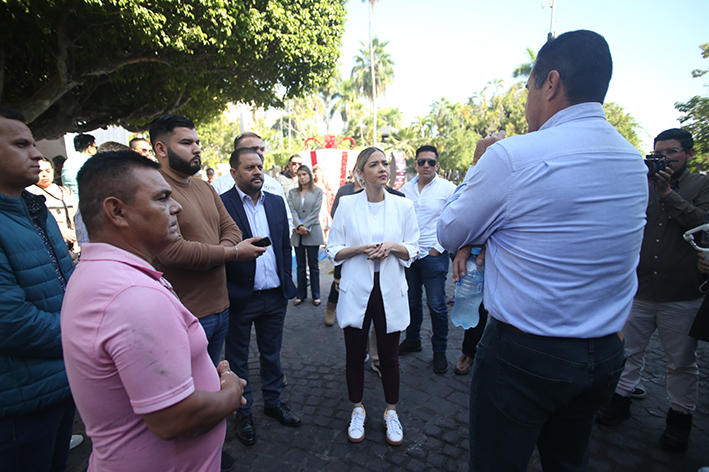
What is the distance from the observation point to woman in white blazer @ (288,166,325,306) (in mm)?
6301

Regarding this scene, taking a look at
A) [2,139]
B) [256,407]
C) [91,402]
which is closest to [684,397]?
[256,407]

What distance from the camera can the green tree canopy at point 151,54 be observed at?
741 cm

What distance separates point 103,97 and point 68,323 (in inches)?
515

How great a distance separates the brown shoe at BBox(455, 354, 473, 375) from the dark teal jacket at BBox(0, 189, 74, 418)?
11.4 feet

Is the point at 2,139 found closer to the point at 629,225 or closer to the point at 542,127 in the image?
the point at 542,127

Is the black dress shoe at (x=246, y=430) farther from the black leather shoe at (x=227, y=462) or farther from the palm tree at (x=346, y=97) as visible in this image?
the palm tree at (x=346, y=97)

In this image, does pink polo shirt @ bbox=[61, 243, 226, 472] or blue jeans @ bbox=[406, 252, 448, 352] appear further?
blue jeans @ bbox=[406, 252, 448, 352]

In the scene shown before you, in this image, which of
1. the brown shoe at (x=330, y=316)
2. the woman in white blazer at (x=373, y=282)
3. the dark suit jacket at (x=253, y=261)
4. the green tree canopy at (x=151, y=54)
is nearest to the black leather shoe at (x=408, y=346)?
the brown shoe at (x=330, y=316)

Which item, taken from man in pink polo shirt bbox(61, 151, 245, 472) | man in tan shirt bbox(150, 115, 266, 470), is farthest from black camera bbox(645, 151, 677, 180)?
man in pink polo shirt bbox(61, 151, 245, 472)

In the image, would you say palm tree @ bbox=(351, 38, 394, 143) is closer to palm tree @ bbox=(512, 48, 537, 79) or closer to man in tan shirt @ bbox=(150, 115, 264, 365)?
palm tree @ bbox=(512, 48, 537, 79)

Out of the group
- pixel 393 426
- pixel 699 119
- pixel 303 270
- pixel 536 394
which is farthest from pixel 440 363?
pixel 699 119

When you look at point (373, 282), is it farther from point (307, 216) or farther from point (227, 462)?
A: point (307, 216)

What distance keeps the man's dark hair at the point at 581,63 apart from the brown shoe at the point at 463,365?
3.20 m

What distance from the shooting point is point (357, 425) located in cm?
298
